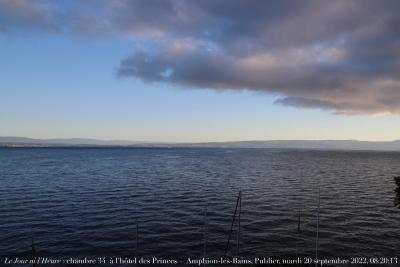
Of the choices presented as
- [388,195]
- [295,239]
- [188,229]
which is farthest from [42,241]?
[388,195]

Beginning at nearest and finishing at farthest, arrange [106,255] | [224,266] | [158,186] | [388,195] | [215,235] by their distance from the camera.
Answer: [224,266], [106,255], [215,235], [388,195], [158,186]

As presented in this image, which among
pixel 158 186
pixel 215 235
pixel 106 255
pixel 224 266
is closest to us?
pixel 224 266

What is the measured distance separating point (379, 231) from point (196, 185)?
149ft

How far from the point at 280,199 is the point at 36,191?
166ft

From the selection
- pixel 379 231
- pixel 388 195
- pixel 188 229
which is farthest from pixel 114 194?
pixel 388 195

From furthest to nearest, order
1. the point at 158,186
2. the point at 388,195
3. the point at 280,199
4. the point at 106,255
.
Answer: the point at 158,186
the point at 388,195
the point at 280,199
the point at 106,255

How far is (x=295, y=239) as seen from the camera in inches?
1468

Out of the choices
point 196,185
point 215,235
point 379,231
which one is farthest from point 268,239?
point 196,185

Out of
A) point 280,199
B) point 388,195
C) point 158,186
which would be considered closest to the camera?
point 280,199

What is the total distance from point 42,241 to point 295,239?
2851 centimetres

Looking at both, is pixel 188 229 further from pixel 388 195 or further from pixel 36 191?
pixel 388 195

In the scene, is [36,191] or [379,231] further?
[36,191]

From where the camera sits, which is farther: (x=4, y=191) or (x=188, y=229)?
(x=4, y=191)

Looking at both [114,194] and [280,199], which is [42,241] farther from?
[280,199]
